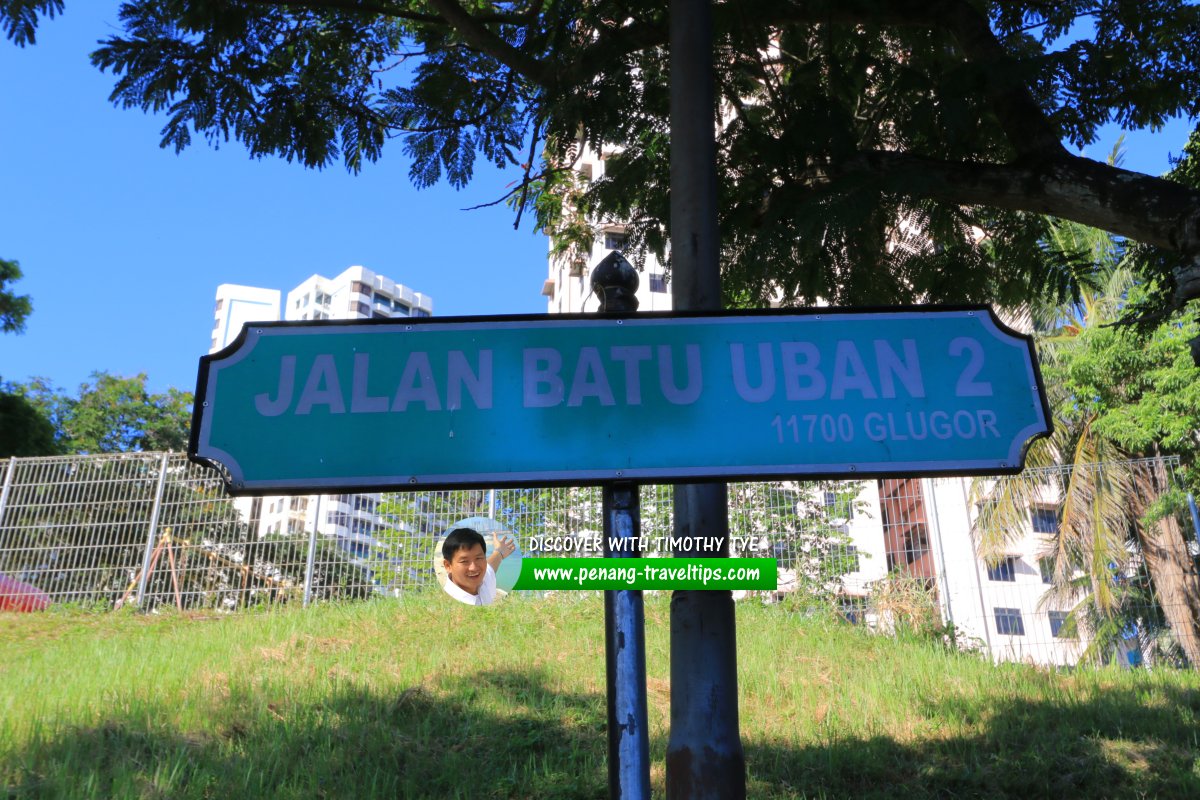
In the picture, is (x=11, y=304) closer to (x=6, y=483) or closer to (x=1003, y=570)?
(x=6, y=483)

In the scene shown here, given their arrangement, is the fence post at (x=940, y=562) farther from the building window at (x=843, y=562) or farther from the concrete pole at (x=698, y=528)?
the concrete pole at (x=698, y=528)

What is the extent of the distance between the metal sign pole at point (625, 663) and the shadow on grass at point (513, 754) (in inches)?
127

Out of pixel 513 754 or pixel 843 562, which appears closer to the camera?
pixel 513 754

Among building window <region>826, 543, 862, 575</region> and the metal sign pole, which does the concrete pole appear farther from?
building window <region>826, 543, 862, 575</region>

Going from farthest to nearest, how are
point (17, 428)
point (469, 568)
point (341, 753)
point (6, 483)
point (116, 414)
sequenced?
point (116, 414) < point (17, 428) < point (6, 483) < point (341, 753) < point (469, 568)

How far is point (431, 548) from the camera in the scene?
31.9 feet

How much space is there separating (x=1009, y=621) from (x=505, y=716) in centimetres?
574

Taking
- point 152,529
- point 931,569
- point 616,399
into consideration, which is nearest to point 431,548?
point 152,529

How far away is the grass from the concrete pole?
304 cm

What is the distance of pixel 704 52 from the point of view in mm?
2475

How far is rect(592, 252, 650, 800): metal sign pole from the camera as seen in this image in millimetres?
1577

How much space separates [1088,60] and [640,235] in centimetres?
201

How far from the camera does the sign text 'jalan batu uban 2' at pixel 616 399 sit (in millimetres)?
1926

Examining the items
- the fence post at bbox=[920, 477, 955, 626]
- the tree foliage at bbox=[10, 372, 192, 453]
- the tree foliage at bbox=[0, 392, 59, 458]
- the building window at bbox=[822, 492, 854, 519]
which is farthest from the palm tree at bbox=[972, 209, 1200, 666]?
the tree foliage at bbox=[10, 372, 192, 453]
